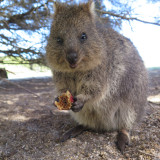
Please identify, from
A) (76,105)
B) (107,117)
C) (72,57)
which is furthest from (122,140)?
(72,57)

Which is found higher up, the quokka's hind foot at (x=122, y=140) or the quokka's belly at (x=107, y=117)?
the quokka's belly at (x=107, y=117)

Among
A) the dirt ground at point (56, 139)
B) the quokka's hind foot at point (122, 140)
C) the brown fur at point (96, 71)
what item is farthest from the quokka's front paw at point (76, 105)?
the quokka's hind foot at point (122, 140)

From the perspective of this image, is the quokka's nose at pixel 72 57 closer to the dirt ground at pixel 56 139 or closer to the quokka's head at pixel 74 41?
the quokka's head at pixel 74 41

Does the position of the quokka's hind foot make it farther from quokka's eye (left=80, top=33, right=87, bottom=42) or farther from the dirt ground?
quokka's eye (left=80, top=33, right=87, bottom=42)

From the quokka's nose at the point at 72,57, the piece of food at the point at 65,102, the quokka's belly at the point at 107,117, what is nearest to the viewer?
the quokka's nose at the point at 72,57

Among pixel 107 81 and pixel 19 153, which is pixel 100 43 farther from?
pixel 19 153

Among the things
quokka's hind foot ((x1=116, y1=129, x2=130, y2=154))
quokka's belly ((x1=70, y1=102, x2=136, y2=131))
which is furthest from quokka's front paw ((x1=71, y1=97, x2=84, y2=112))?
quokka's hind foot ((x1=116, y1=129, x2=130, y2=154))

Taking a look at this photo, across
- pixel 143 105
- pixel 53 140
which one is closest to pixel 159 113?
pixel 143 105
